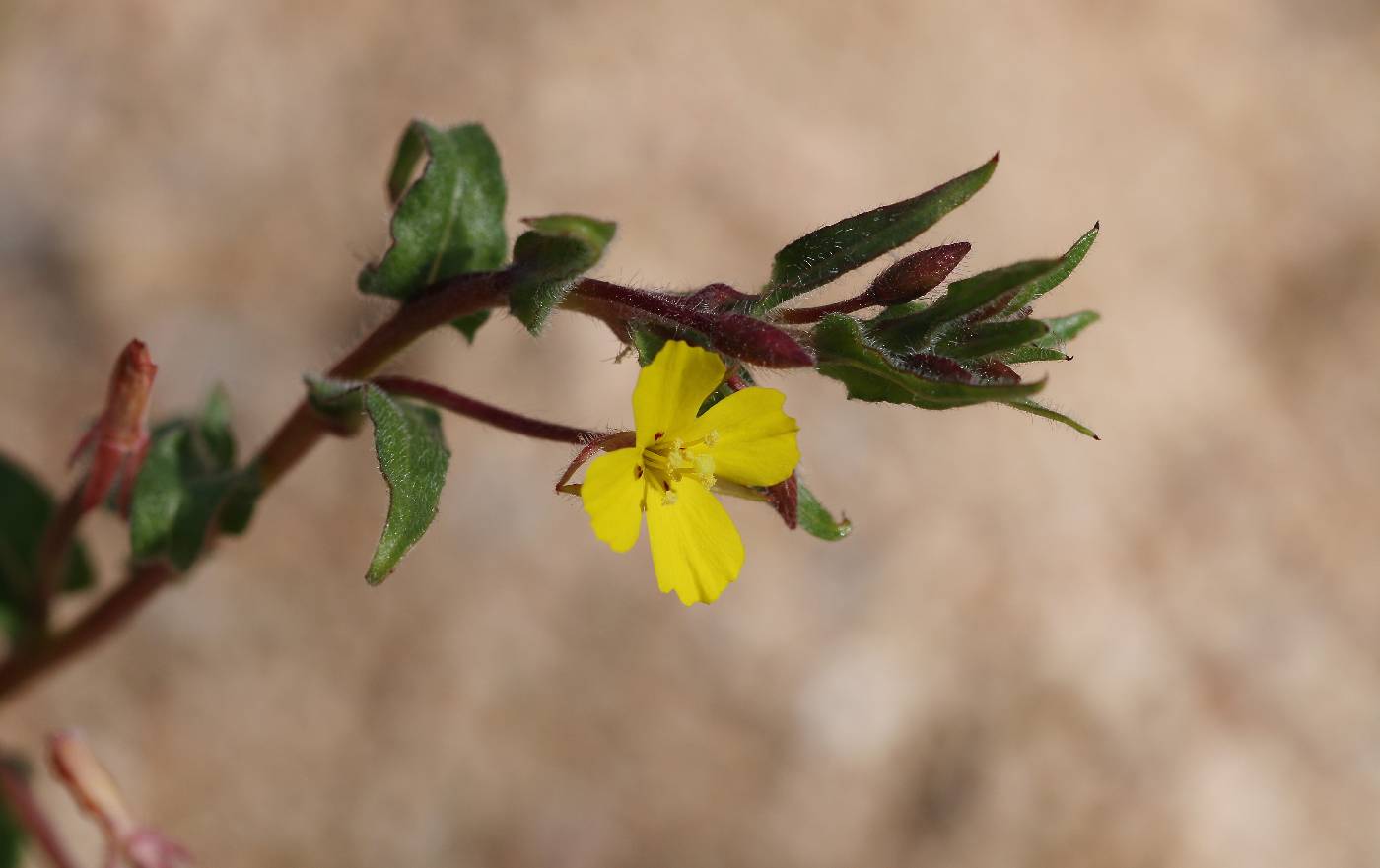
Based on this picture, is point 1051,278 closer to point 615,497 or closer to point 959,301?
point 959,301

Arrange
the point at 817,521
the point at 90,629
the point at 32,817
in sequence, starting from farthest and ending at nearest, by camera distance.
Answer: the point at 32,817 < the point at 90,629 < the point at 817,521

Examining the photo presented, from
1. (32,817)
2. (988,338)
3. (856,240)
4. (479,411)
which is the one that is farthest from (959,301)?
(32,817)

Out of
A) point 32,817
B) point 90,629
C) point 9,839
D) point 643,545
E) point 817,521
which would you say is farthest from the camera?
point 643,545

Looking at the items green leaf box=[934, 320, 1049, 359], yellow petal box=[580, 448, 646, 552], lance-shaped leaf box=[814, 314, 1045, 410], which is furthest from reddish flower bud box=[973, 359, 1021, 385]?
yellow petal box=[580, 448, 646, 552]

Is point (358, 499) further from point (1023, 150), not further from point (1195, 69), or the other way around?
point (1195, 69)

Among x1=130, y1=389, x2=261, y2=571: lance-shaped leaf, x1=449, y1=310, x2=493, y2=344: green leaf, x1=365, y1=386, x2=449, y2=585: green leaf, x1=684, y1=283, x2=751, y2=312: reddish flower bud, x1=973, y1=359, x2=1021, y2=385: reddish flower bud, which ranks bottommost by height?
x1=130, y1=389, x2=261, y2=571: lance-shaped leaf

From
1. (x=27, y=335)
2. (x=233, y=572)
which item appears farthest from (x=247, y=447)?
(x=27, y=335)

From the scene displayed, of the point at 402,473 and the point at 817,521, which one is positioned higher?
the point at 817,521

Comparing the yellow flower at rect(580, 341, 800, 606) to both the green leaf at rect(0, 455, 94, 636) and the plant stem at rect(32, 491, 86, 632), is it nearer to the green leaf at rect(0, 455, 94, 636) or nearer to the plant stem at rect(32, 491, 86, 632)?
the plant stem at rect(32, 491, 86, 632)
